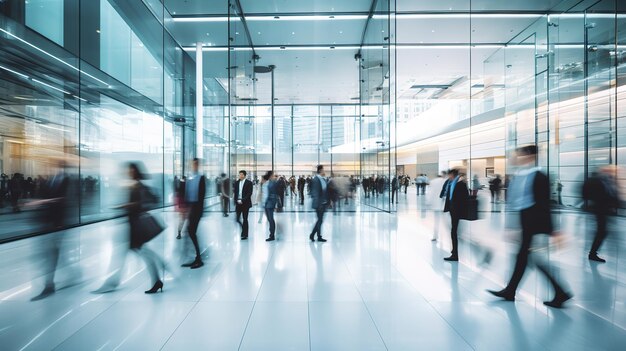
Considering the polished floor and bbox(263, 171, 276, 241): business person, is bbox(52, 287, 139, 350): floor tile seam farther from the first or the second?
bbox(263, 171, 276, 241): business person

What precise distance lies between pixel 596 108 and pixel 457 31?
5.98 meters

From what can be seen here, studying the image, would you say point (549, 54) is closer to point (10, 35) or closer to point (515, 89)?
point (515, 89)

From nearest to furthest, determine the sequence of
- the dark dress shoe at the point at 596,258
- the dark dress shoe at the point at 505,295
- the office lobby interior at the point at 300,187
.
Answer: the office lobby interior at the point at 300,187
the dark dress shoe at the point at 505,295
the dark dress shoe at the point at 596,258

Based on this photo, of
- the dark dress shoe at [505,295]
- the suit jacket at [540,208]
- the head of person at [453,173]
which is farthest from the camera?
the head of person at [453,173]

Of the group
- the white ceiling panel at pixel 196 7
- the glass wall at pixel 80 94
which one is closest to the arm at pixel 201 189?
the glass wall at pixel 80 94

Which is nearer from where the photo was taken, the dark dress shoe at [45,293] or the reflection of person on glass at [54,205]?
the dark dress shoe at [45,293]

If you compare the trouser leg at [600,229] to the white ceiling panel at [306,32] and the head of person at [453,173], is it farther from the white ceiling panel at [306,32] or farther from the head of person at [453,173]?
the white ceiling panel at [306,32]

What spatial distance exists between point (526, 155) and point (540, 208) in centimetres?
58

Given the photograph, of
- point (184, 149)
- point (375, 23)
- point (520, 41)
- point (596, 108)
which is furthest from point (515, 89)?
point (184, 149)

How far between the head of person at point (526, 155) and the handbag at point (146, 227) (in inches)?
170

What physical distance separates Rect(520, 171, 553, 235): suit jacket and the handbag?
4312 mm

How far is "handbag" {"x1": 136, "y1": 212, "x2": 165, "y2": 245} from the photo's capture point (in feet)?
12.1

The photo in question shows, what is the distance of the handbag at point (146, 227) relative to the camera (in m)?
3.70

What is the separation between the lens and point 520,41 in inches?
521
